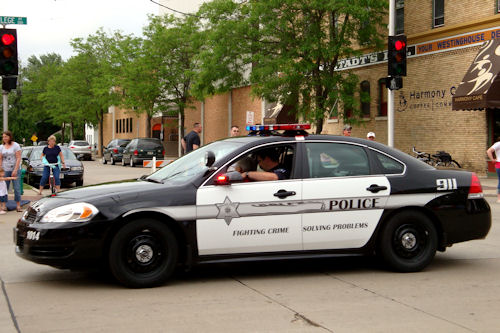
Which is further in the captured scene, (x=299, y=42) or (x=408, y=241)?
(x=299, y=42)

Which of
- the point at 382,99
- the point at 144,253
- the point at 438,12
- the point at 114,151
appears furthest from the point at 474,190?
the point at 114,151

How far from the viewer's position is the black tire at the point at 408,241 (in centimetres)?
728

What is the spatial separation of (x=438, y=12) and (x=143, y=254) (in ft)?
70.8

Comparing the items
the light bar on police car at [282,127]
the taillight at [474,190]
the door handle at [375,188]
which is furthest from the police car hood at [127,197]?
the taillight at [474,190]

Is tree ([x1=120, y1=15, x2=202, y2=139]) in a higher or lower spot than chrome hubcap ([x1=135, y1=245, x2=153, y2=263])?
higher

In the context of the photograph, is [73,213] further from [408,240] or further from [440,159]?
[440,159]

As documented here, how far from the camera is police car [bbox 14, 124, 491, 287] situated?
6.49 m

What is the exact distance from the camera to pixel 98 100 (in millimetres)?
56281

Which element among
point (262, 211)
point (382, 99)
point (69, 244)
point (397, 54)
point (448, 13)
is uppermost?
point (448, 13)

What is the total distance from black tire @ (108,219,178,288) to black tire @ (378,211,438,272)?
2.36m

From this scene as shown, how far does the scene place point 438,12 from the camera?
2527cm

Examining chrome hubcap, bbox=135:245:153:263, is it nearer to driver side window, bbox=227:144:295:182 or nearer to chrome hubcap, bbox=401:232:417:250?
driver side window, bbox=227:144:295:182

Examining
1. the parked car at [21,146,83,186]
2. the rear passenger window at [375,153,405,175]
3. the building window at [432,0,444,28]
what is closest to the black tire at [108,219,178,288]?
the rear passenger window at [375,153,405,175]

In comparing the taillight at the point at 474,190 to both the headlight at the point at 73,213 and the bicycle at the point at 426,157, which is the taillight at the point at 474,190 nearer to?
the headlight at the point at 73,213
